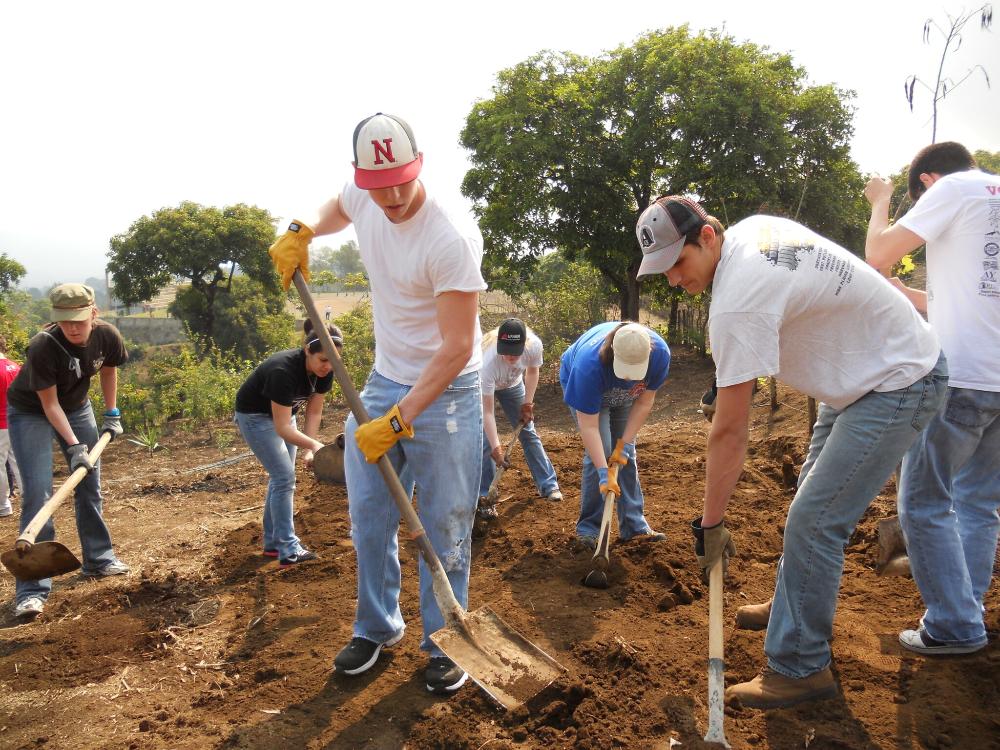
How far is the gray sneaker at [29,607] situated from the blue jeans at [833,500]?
12.5 ft

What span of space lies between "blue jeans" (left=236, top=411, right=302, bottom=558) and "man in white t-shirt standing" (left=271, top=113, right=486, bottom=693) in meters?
1.60

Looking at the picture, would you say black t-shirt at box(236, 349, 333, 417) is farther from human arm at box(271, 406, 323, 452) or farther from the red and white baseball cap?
the red and white baseball cap

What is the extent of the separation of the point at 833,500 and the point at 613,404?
81.6 inches

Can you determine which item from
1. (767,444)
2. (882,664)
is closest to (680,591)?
(882,664)

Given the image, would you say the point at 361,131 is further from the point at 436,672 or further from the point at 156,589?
the point at 156,589

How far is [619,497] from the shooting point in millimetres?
4598

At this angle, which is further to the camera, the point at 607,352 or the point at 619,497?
the point at 619,497

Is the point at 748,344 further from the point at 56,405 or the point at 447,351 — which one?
the point at 56,405

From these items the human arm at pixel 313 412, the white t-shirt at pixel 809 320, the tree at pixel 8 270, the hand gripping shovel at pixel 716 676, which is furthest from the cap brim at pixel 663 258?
the tree at pixel 8 270

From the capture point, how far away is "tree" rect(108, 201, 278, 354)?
25.8 m

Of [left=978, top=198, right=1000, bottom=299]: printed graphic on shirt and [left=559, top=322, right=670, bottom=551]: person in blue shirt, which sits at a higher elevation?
[left=978, top=198, right=1000, bottom=299]: printed graphic on shirt

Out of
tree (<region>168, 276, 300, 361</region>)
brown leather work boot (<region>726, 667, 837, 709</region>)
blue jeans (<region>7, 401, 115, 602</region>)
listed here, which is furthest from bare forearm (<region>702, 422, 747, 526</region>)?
tree (<region>168, 276, 300, 361</region>)

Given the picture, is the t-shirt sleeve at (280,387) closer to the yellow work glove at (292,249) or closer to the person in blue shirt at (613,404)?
the yellow work glove at (292,249)

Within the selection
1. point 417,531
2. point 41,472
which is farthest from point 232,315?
point 417,531
